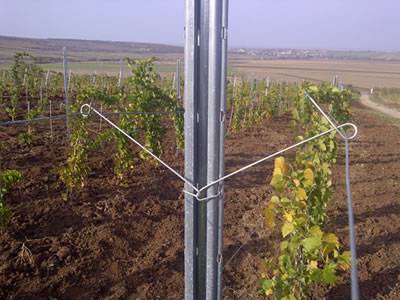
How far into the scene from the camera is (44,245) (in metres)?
4.26

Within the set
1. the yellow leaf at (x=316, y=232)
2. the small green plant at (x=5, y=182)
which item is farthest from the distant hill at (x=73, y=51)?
the yellow leaf at (x=316, y=232)

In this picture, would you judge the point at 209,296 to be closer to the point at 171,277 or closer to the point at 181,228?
the point at 171,277

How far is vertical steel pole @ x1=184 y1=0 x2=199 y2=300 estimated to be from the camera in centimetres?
160

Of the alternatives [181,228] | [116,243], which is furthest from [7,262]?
[181,228]

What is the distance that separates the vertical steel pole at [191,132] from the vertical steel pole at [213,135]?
0.06 metres

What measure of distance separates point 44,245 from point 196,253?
2.87 m

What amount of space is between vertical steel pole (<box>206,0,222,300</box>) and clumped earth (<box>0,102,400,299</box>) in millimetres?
1894

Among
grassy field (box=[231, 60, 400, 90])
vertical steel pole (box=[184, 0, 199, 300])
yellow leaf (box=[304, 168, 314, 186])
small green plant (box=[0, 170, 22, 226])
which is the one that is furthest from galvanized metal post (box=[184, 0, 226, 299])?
grassy field (box=[231, 60, 400, 90])

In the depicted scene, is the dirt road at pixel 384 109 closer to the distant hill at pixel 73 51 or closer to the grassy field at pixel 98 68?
the grassy field at pixel 98 68

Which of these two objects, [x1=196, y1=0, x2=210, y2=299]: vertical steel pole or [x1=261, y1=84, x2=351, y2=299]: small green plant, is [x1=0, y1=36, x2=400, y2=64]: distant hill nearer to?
[x1=261, y1=84, x2=351, y2=299]: small green plant

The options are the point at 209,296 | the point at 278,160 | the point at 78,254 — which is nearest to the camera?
the point at 209,296

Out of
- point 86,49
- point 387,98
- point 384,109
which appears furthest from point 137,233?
point 86,49

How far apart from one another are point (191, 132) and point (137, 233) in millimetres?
3204

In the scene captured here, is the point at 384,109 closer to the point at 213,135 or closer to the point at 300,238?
the point at 300,238
